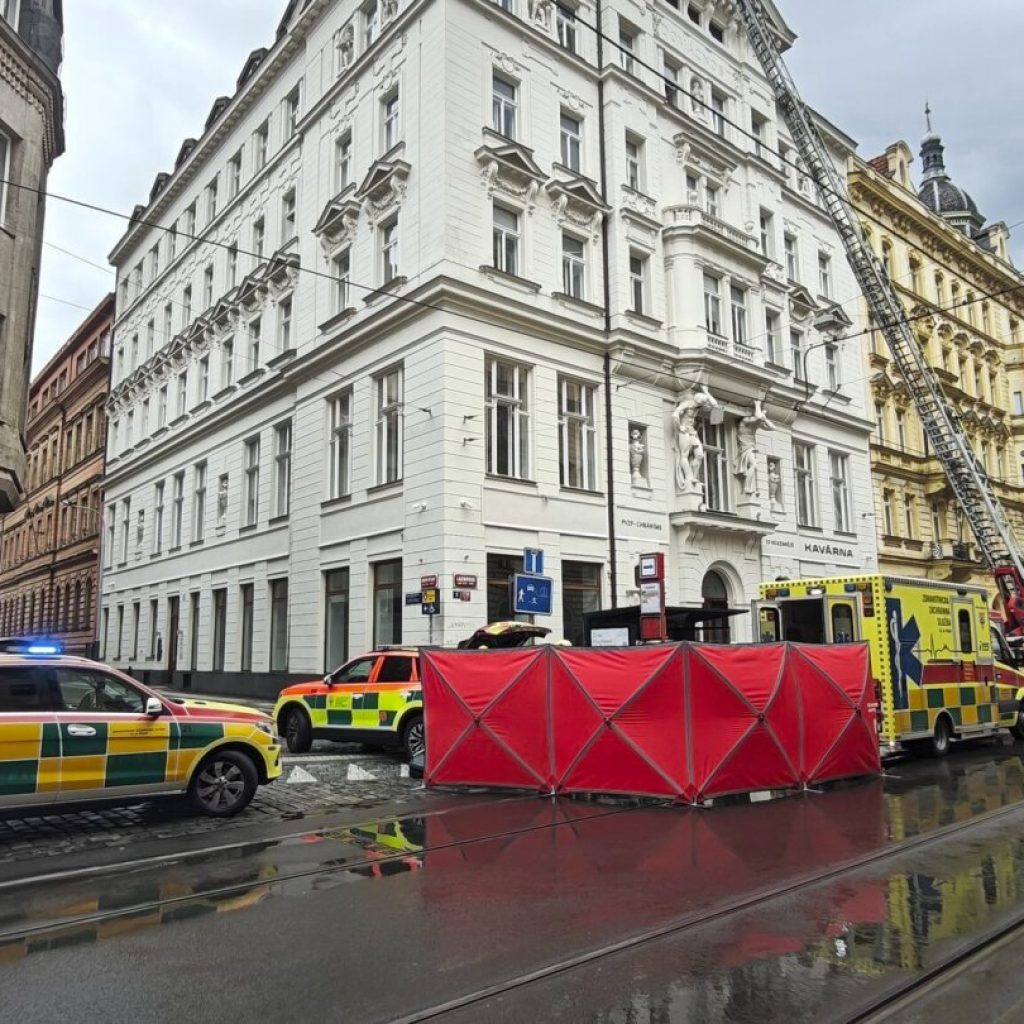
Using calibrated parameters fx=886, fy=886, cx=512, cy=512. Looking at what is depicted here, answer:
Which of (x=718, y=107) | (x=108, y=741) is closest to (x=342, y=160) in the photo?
(x=718, y=107)

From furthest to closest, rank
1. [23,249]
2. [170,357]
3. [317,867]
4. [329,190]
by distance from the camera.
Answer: [170,357]
[329,190]
[23,249]
[317,867]

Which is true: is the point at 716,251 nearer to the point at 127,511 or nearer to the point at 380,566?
the point at 380,566

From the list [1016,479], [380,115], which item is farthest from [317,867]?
[1016,479]

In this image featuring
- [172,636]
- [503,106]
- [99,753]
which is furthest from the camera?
[172,636]

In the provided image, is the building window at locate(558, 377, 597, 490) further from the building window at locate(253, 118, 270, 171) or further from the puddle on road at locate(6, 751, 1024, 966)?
the building window at locate(253, 118, 270, 171)

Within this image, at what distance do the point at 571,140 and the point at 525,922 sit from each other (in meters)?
23.4

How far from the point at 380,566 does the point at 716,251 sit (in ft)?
46.9

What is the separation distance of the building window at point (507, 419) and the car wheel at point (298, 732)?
7996mm

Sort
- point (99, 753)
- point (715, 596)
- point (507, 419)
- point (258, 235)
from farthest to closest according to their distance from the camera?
1. point (258, 235)
2. point (715, 596)
3. point (507, 419)
4. point (99, 753)

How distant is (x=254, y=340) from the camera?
1169 inches

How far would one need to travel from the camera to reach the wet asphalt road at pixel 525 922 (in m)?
4.52

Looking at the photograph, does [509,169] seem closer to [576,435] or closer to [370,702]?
[576,435]

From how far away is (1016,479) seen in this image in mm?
43406

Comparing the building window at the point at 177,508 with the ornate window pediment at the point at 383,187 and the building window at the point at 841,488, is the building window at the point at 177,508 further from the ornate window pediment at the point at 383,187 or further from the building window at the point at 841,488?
the building window at the point at 841,488
